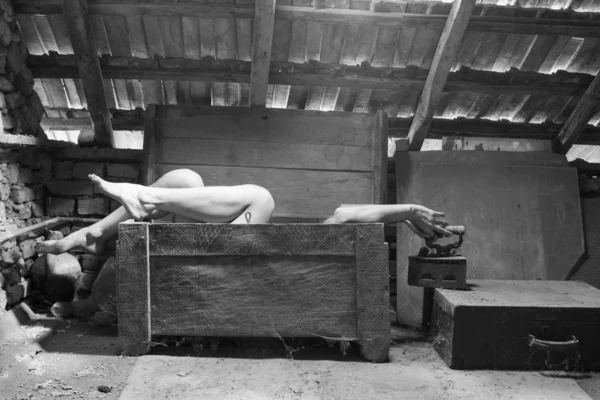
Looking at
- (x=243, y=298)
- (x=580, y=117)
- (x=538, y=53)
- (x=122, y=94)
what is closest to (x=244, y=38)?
(x=122, y=94)

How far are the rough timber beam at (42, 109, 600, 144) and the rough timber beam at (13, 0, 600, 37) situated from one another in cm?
106

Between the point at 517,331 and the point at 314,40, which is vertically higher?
the point at 314,40

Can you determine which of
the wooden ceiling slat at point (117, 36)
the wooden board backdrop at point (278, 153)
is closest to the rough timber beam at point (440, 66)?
the wooden board backdrop at point (278, 153)

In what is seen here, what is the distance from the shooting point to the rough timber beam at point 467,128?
16.1 feet

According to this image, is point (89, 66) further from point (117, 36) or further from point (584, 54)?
point (584, 54)

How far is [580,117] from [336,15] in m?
2.69

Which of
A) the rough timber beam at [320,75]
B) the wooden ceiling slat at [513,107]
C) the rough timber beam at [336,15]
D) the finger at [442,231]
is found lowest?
the finger at [442,231]

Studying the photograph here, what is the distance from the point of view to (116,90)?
15.6ft

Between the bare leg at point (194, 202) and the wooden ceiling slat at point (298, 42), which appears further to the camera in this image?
the wooden ceiling slat at point (298, 42)

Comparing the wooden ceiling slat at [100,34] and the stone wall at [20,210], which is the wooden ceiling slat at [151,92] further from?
the stone wall at [20,210]

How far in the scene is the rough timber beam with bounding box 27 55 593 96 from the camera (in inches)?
174

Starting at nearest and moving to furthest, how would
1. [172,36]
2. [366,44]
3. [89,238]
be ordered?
[89,238], [172,36], [366,44]

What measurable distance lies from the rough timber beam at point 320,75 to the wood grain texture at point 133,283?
2053mm

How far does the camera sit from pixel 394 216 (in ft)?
11.0
